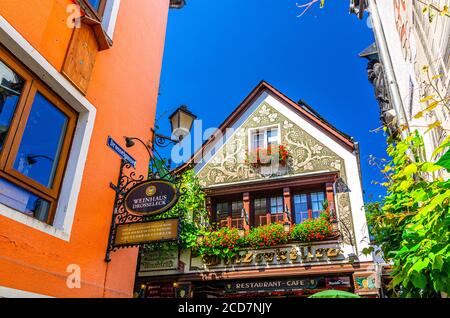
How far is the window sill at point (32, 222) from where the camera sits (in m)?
3.34

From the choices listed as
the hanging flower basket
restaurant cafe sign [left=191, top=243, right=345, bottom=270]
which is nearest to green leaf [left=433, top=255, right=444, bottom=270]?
restaurant cafe sign [left=191, top=243, right=345, bottom=270]

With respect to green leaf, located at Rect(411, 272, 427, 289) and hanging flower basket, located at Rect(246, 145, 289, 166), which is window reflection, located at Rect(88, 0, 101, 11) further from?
hanging flower basket, located at Rect(246, 145, 289, 166)

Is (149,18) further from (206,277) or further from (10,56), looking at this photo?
(206,277)

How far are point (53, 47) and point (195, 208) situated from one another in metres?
9.25

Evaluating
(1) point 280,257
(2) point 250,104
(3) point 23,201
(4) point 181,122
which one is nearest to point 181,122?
(4) point 181,122

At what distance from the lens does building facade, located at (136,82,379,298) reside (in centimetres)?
1091

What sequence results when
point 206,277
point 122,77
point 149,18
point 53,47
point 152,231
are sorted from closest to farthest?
point 53,47 < point 152,231 < point 122,77 < point 149,18 < point 206,277

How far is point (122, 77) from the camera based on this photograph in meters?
6.03

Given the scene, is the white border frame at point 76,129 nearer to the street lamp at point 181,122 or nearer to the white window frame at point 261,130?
the street lamp at point 181,122

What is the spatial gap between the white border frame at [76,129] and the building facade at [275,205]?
8.17 m

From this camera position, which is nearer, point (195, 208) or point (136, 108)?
point (136, 108)

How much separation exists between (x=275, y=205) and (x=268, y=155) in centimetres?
192

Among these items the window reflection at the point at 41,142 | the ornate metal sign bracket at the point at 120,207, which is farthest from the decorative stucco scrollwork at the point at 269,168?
the window reflection at the point at 41,142
